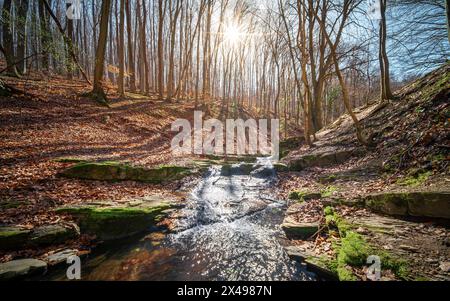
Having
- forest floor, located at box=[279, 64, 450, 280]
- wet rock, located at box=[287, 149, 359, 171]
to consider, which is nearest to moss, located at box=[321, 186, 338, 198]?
forest floor, located at box=[279, 64, 450, 280]

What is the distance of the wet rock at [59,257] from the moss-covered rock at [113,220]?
724 millimetres

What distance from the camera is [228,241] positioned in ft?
16.7

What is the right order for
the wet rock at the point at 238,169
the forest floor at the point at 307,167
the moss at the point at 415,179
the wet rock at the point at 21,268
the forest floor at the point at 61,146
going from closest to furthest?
the wet rock at the point at 21,268 → the forest floor at the point at 307,167 → the moss at the point at 415,179 → the forest floor at the point at 61,146 → the wet rock at the point at 238,169

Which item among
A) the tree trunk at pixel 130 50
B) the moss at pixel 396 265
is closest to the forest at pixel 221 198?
the moss at pixel 396 265

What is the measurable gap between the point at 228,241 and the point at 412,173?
440cm

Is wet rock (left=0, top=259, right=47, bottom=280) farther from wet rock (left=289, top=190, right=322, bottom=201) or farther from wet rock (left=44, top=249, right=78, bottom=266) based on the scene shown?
wet rock (left=289, top=190, right=322, bottom=201)

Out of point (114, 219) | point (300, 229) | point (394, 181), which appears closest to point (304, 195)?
point (300, 229)

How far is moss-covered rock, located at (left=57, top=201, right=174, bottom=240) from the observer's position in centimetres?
508

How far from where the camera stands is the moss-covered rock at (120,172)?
23.0 feet

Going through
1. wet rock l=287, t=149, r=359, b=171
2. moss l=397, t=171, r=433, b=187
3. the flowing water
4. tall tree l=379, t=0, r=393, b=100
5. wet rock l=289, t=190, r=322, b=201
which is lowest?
the flowing water

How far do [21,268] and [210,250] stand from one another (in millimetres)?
3126

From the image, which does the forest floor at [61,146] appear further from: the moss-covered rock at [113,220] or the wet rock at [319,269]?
the wet rock at [319,269]

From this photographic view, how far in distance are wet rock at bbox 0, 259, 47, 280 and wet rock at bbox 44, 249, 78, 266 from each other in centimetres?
13

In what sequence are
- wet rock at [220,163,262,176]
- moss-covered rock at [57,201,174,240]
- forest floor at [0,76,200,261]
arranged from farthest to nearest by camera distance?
wet rock at [220,163,262,176] < forest floor at [0,76,200,261] < moss-covered rock at [57,201,174,240]
